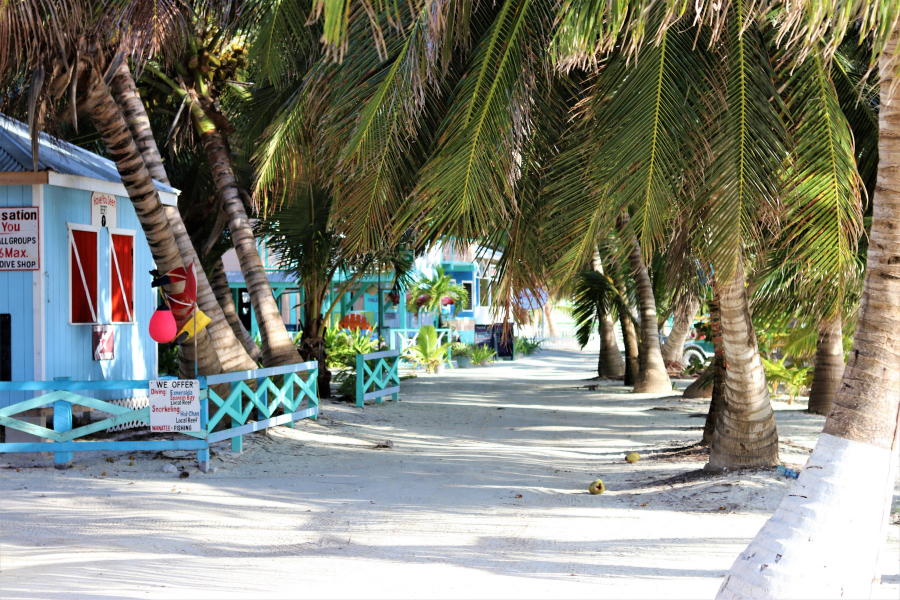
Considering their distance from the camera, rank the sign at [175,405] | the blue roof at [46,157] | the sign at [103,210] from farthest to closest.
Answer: the sign at [103,210]
the blue roof at [46,157]
the sign at [175,405]

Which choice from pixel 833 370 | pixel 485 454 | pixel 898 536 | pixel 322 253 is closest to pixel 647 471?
pixel 485 454

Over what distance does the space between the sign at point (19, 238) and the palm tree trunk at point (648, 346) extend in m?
11.4

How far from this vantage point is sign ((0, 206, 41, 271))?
9359 mm

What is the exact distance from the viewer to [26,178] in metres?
9.23

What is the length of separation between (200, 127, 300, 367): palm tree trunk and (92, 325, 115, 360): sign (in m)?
2.08

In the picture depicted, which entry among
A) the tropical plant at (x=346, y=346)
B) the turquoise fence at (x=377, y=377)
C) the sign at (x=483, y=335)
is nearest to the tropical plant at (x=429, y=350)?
the tropical plant at (x=346, y=346)

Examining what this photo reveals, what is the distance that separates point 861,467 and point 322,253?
1068 cm

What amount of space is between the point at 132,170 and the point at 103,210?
156 centimetres

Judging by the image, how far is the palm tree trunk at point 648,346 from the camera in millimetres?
16922

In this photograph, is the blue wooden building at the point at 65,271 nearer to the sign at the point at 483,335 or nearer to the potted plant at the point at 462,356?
the potted plant at the point at 462,356

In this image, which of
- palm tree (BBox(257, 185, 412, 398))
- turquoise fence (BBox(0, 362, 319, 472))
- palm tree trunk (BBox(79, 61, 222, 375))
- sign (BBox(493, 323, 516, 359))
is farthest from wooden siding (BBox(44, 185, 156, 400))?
sign (BBox(493, 323, 516, 359))

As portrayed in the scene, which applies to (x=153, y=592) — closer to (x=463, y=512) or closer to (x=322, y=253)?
(x=463, y=512)

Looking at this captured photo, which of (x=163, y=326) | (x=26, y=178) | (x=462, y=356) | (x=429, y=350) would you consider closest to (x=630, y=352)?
(x=429, y=350)

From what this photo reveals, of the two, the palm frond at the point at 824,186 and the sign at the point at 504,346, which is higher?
the palm frond at the point at 824,186
